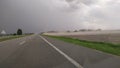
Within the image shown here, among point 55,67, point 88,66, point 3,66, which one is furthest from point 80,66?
point 3,66

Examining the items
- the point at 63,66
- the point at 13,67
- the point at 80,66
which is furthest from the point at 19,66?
the point at 80,66

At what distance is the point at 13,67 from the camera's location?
922cm

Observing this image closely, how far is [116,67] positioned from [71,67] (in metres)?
1.66

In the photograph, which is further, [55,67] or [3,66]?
[3,66]

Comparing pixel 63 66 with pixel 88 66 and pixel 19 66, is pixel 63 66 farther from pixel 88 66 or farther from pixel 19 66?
pixel 19 66

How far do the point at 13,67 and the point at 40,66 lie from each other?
105 centimetres

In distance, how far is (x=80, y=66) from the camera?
905 centimetres

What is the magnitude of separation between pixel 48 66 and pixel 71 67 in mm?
971

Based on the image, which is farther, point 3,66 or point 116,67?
point 3,66

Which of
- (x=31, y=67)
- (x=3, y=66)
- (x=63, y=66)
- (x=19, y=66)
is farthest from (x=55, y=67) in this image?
(x=3, y=66)

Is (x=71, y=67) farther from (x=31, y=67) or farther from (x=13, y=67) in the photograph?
(x=13, y=67)

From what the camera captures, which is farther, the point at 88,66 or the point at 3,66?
the point at 3,66

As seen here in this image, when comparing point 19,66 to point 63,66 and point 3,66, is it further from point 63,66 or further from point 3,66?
point 63,66

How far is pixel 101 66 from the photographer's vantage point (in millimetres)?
9023
